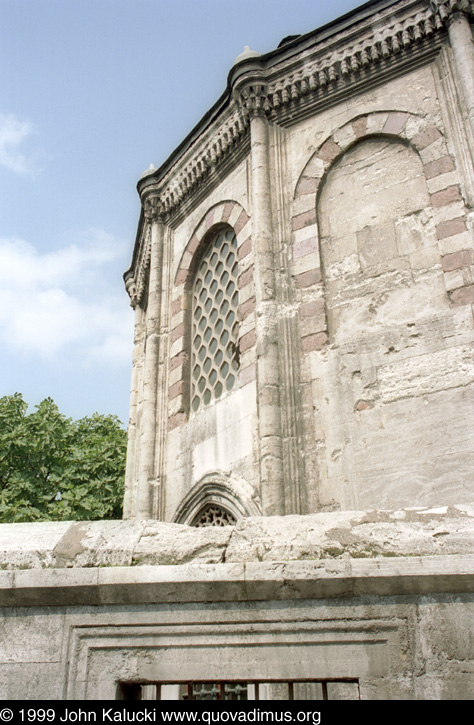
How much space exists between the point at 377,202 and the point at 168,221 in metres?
4.33

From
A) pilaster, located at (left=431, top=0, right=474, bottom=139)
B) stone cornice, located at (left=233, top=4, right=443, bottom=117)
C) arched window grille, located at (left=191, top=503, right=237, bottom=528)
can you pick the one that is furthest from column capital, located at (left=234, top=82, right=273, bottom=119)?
arched window grille, located at (left=191, top=503, right=237, bottom=528)

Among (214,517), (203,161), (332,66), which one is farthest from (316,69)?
(214,517)

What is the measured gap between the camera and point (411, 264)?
23.2ft

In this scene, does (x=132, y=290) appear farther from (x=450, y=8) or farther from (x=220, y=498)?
(x=450, y=8)

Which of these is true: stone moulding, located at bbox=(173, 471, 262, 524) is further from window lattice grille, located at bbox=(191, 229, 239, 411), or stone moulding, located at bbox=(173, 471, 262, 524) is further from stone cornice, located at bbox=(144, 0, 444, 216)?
→ stone cornice, located at bbox=(144, 0, 444, 216)

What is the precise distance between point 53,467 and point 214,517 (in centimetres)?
1010

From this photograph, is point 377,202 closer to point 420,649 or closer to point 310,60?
point 310,60

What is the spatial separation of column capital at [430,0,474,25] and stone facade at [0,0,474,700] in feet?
0.06

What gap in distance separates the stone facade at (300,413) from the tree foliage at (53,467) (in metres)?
4.86

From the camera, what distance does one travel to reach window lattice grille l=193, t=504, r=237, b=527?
7.84 metres

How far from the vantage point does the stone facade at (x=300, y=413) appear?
276cm

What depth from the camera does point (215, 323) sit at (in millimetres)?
9227

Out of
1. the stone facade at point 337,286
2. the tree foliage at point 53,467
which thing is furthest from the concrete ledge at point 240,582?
the tree foliage at point 53,467

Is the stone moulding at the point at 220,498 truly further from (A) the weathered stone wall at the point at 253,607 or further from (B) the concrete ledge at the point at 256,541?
(A) the weathered stone wall at the point at 253,607
